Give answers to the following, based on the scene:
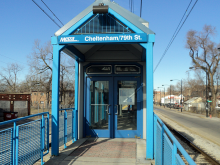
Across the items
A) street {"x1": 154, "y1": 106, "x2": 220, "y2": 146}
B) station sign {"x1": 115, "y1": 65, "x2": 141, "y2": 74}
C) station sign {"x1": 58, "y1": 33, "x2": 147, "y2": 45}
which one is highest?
station sign {"x1": 58, "y1": 33, "x2": 147, "y2": 45}

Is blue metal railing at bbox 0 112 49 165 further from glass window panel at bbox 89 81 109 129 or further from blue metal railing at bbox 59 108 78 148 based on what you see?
glass window panel at bbox 89 81 109 129

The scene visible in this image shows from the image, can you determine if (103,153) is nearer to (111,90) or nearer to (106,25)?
(111,90)

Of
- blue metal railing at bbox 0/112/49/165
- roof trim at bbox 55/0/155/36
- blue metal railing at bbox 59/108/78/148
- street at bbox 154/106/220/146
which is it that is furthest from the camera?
street at bbox 154/106/220/146

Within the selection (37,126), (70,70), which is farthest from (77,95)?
(70,70)

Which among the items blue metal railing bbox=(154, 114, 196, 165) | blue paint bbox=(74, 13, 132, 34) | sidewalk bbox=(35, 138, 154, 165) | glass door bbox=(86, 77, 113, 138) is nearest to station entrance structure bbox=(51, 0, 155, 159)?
glass door bbox=(86, 77, 113, 138)

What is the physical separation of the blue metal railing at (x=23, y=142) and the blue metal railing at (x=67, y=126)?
0.72m

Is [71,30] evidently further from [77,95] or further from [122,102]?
[122,102]

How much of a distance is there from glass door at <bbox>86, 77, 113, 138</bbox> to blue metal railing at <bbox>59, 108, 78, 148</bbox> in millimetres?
650

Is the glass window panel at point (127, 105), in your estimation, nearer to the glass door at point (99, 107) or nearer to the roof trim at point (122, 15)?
the glass door at point (99, 107)

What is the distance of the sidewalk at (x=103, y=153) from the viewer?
498 centimetres

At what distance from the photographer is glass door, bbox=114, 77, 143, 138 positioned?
7.52 m

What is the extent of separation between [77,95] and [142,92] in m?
2.36

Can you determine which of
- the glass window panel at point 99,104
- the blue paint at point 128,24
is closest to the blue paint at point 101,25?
the blue paint at point 128,24

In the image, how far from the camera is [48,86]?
35.2 meters
